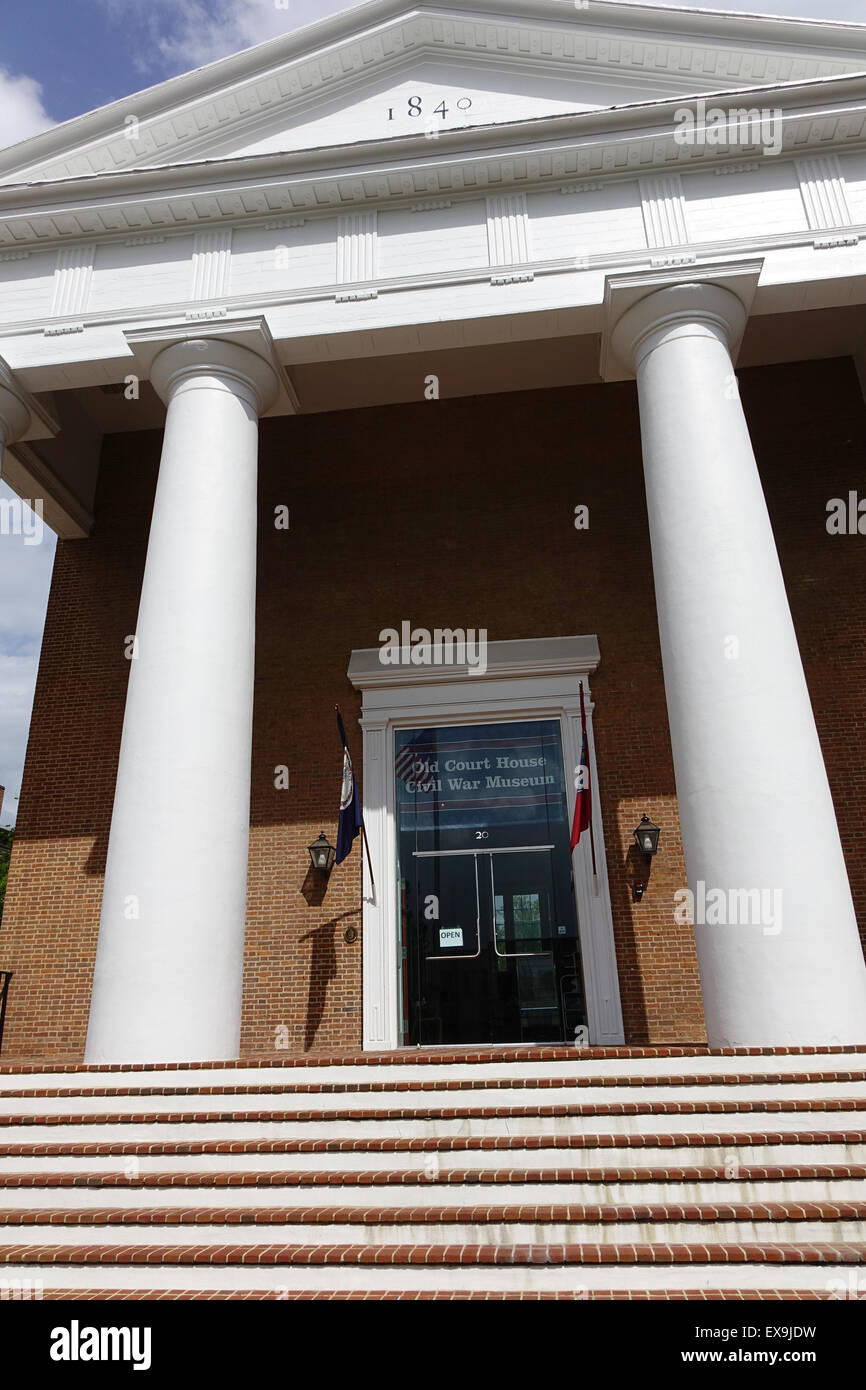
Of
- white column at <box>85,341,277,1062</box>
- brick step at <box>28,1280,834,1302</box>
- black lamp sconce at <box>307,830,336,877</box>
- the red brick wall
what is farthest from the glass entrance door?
brick step at <box>28,1280,834,1302</box>

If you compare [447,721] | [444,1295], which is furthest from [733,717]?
[447,721]

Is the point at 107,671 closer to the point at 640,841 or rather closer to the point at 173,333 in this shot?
the point at 173,333

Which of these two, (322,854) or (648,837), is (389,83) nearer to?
(322,854)

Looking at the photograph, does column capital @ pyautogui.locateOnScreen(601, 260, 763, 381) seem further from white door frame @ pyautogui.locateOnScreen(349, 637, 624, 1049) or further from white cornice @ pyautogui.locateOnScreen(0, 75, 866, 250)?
white door frame @ pyautogui.locateOnScreen(349, 637, 624, 1049)

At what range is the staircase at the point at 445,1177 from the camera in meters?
3.81

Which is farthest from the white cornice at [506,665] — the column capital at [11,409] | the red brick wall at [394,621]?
the column capital at [11,409]

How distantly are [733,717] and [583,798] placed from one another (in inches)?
126

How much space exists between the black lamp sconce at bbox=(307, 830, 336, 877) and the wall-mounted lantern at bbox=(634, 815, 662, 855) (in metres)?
3.54

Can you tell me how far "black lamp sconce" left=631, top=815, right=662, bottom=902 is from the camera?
10328mm

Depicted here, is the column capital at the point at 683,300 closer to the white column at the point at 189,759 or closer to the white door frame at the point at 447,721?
the white column at the point at 189,759

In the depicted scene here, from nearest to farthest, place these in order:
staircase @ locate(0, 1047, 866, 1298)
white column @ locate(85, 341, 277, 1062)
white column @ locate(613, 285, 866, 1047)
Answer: staircase @ locate(0, 1047, 866, 1298) < white column @ locate(613, 285, 866, 1047) < white column @ locate(85, 341, 277, 1062)

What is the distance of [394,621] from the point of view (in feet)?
38.9
